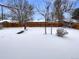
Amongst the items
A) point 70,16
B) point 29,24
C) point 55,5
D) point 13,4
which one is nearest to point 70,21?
point 70,16

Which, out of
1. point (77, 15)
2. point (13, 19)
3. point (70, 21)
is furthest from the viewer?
point (13, 19)

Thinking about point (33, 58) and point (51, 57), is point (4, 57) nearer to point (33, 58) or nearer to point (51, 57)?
point (33, 58)

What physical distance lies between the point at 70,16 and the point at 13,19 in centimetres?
857

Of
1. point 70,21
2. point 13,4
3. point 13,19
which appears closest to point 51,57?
point 70,21

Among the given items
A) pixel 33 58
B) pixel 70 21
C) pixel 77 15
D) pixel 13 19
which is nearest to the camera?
pixel 33 58

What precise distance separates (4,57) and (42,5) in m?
16.2

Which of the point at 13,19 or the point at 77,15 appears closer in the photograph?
the point at 77,15

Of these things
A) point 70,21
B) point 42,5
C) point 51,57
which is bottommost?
point 51,57

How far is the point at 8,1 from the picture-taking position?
19750 mm

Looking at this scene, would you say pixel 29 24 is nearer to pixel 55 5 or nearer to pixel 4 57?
pixel 55 5

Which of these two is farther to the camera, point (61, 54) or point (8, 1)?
point (8, 1)

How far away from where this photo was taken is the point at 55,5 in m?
21.0

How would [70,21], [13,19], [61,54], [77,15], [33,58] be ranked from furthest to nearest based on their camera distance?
1. [13,19]
2. [77,15]
3. [70,21]
4. [61,54]
5. [33,58]

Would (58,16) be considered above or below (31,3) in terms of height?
below
